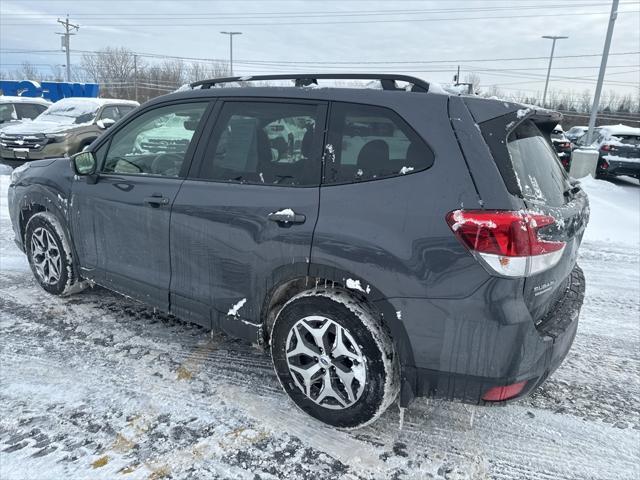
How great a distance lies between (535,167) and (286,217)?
1.33 m

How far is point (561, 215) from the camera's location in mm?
2342

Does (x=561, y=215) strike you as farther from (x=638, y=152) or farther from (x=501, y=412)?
(x=638, y=152)

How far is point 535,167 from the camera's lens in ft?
8.18

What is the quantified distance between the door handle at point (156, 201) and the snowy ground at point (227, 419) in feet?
3.37

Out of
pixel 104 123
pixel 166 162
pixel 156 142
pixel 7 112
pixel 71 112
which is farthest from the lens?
pixel 7 112

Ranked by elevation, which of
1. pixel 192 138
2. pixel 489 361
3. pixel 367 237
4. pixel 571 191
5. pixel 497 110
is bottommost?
pixel 489 361

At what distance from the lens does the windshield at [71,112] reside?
1172cm

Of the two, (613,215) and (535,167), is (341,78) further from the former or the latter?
(613,215)

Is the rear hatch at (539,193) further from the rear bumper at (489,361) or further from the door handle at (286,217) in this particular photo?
the door handle at (286,217)

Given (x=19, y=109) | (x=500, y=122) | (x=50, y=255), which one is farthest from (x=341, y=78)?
(x=19, y=109)

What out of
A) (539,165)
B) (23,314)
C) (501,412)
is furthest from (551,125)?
(23,314)

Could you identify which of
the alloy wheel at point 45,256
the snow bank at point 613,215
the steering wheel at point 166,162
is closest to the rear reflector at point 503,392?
the steering wheel at point 166,162

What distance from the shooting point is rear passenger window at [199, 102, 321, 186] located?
2.65 m

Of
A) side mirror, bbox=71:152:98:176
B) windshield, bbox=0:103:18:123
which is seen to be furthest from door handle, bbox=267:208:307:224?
windshield, bbox=0:103:18:123
